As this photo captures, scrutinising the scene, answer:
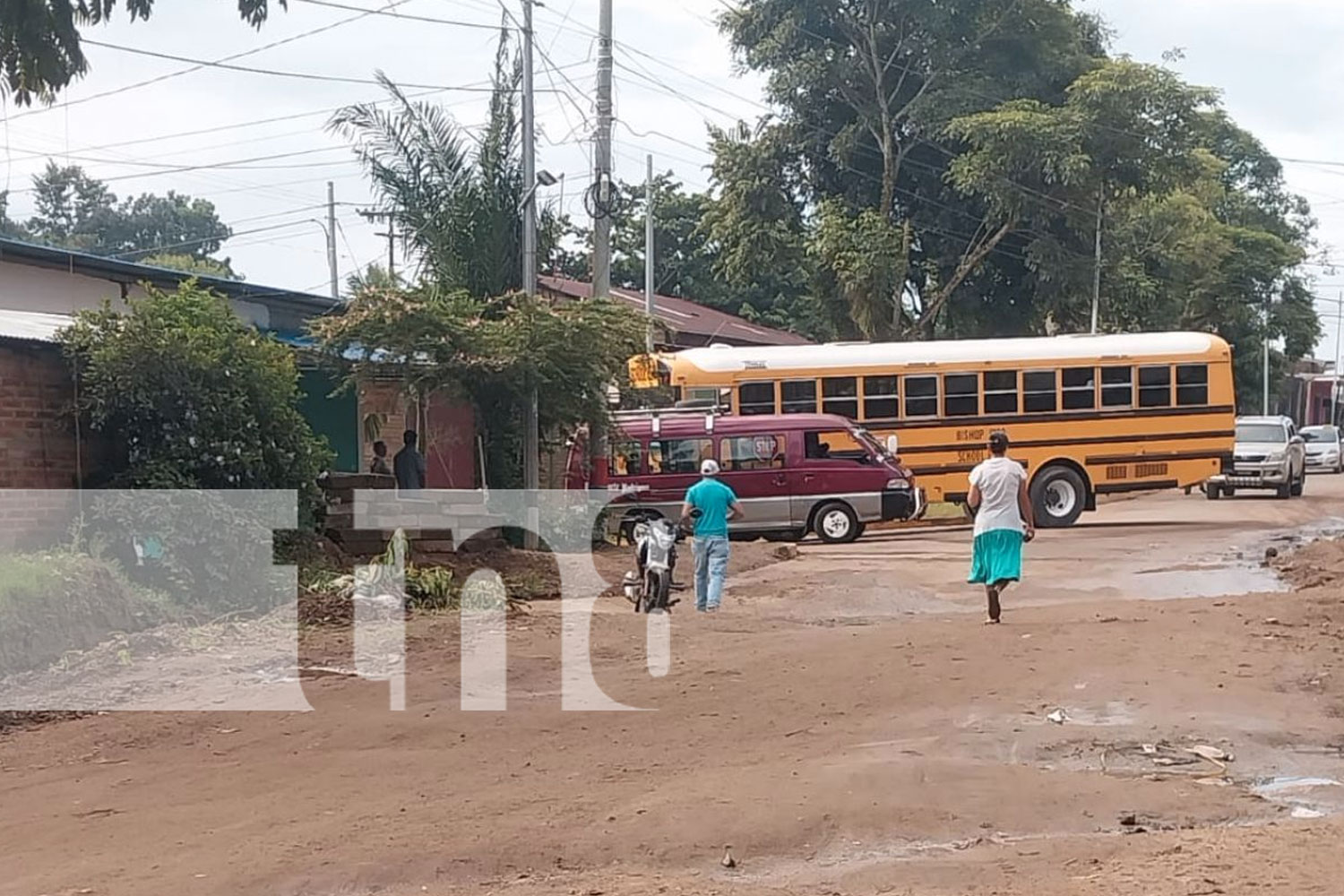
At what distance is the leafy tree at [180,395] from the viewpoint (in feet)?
42.0

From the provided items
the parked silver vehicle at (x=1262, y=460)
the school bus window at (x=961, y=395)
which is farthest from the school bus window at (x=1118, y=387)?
the parked silver vehicle at (x=1262, y=460)

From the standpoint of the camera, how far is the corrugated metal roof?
12695mm

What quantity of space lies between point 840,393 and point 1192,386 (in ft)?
18.2

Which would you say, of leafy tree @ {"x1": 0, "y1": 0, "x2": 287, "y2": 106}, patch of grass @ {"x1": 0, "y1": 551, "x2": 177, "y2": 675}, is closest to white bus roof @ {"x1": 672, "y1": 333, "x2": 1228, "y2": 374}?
patch of grass @ {"x1": 0, "y1": 551, "x2": 177, "y2": 675}

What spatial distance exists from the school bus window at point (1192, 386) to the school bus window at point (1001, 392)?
2.56 meters

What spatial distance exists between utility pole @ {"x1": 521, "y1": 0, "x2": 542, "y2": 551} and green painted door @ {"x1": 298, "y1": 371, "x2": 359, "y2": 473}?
8.28ft

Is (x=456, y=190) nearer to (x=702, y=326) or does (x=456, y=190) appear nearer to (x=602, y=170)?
(x=602, y=170)

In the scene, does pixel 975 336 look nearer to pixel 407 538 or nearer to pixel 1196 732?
pixel 407 538

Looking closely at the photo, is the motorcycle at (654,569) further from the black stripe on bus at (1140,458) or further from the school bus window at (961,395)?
the black stripe on bus at (1140,458)

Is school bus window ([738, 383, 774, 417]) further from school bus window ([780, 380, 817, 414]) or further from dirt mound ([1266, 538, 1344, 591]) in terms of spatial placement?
dirt mound ([1266, 538, 1344, 591])

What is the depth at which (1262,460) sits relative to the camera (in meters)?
31.9

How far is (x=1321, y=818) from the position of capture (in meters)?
6.39

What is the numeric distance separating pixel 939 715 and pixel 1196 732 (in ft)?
4.53

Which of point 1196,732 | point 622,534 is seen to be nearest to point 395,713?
point 1196,732
